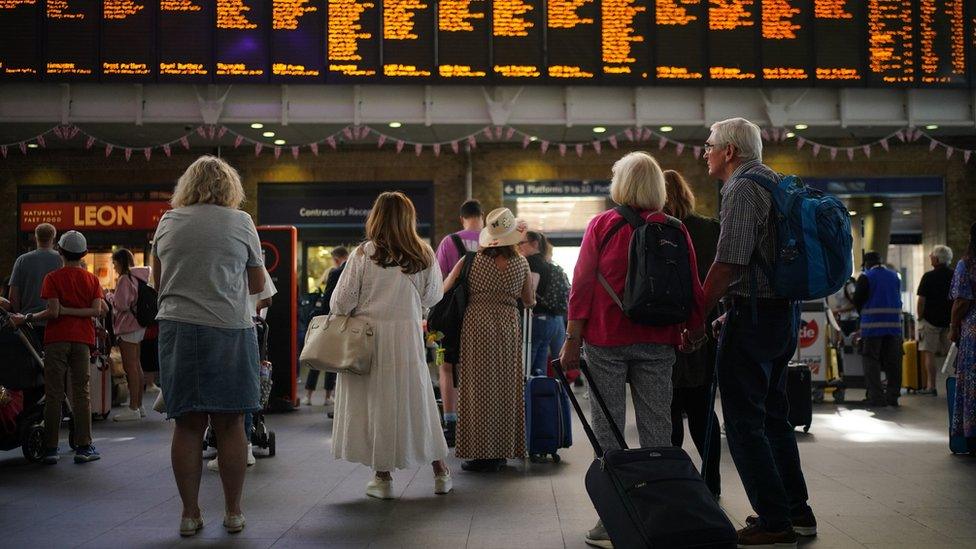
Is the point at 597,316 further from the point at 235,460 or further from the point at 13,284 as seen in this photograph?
the point at 13,284

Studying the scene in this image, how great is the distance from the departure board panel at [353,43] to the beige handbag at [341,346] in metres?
8.72

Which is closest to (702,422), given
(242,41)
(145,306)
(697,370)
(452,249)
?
(697,370)

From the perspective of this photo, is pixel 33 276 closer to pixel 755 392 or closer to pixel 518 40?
pixel 755 392

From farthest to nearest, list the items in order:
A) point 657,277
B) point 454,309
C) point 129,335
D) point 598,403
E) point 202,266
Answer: point 129,335 < point 454,309 < point 202,266 < point 598,403 < point 657,277

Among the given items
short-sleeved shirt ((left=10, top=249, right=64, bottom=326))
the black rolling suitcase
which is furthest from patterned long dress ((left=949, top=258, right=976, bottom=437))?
short-sleeved shirt ((left=10, top=249, right=64, bottom=326))

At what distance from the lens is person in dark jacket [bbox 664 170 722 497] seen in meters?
5.38

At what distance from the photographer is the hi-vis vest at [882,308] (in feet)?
37.8

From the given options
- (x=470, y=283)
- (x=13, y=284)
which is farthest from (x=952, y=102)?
(x=13, y=284)

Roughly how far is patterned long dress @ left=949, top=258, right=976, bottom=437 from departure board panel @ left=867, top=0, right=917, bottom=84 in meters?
7.91

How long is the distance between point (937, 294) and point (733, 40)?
Answer: 15.2 feet

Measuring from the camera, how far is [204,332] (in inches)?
184

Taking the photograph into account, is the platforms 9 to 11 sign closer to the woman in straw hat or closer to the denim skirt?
the woman in straw hat

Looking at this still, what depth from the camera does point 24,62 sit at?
44.9 feet

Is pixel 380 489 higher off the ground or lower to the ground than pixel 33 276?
lower
